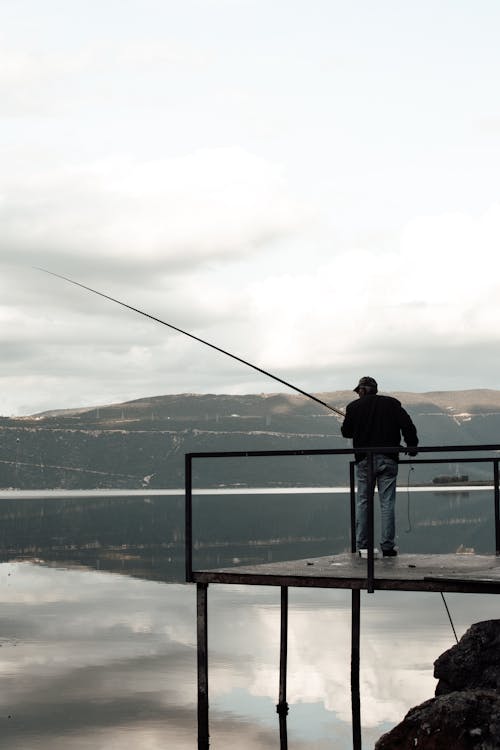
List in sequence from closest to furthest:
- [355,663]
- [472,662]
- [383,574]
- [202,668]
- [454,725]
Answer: [454,725] → [383,574] → [202,668] → [472,662] → [355,663]

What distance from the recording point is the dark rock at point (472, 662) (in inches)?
535

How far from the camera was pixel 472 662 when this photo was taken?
45.4ft

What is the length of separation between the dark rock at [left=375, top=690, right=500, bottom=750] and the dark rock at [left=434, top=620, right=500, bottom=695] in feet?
12.3

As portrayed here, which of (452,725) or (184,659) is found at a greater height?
(452,725)

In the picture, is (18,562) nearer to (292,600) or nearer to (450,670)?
(292,600)

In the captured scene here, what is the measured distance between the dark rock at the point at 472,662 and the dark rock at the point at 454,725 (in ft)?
12.3

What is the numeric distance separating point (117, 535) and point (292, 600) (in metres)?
29.4

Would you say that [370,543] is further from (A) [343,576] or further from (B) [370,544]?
(A) [343,576]

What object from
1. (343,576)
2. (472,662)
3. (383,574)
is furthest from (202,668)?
(472,662)

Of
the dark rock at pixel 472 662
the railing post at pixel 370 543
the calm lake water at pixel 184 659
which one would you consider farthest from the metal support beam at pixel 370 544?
the dark rock at pixel 472 662

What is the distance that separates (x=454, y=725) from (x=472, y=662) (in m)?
4.43

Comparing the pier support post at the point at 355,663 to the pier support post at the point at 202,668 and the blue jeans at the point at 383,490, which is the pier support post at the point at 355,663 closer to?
the blue jeans at the point at 383,490

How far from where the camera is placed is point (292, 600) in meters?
24.1

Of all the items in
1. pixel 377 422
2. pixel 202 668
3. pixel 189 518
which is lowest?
pixel 202 668
